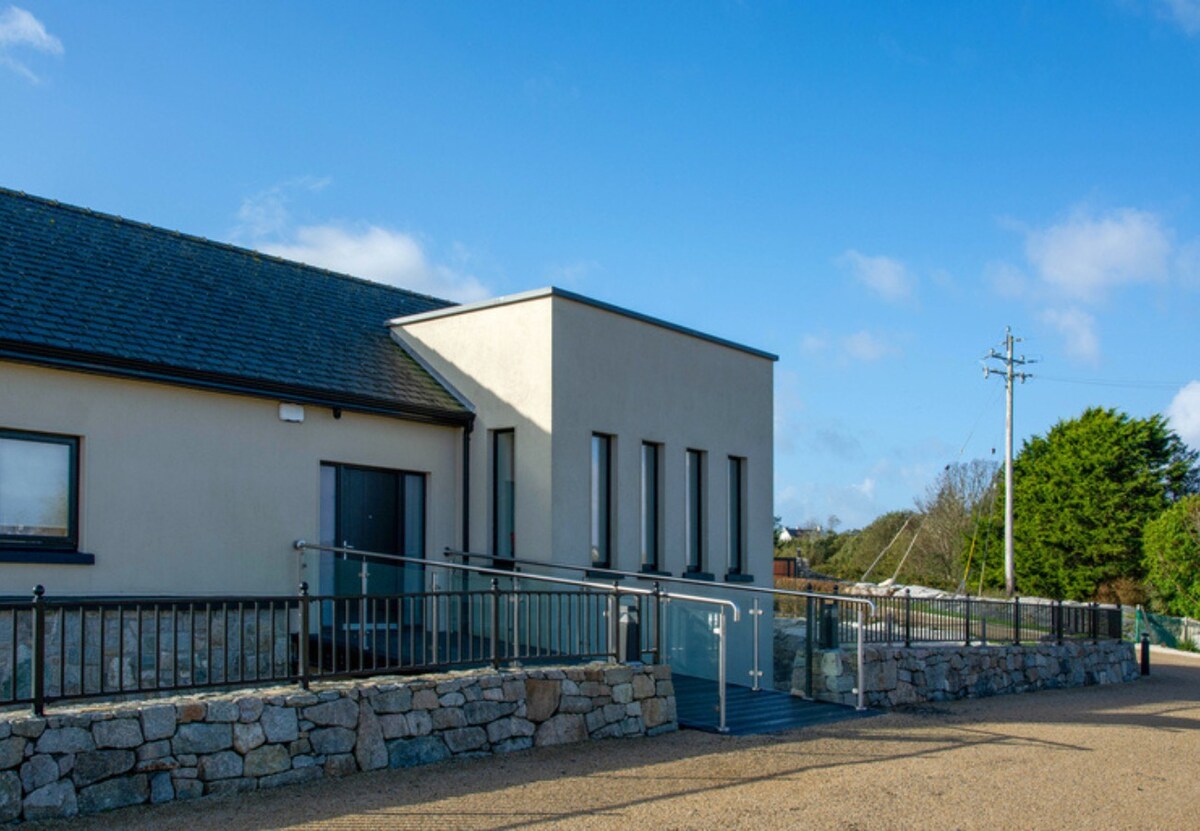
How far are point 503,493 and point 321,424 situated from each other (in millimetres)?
2671

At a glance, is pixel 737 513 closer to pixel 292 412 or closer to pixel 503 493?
pixel 503 493

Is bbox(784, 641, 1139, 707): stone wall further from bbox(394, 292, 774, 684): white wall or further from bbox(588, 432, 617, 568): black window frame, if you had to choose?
bbox(588, 432, 617, 568): black window frame

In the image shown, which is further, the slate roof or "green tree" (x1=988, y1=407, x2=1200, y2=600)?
"green tree" (x1=988, y1=407, x2=1200, y2=600)

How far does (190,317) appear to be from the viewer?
14000mm

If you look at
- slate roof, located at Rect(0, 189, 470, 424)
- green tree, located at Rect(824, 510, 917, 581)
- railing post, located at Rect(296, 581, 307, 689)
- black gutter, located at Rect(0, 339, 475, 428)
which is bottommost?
green tree, located at Rect(824, 510, 917, 581)

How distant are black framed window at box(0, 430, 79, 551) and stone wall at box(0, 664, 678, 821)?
12.5ft

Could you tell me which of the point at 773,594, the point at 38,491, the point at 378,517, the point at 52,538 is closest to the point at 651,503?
the point at 773,594

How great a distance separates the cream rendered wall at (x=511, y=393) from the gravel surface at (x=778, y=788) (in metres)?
4.38

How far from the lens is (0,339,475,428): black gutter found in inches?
453

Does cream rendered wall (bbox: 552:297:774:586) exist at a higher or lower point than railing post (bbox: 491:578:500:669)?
higher

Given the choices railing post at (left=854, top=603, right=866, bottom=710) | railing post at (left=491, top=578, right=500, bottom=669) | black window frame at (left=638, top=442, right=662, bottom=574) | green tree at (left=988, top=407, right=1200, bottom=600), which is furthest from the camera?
green tree at (left=988, top=407, right=1200, bottom=600)

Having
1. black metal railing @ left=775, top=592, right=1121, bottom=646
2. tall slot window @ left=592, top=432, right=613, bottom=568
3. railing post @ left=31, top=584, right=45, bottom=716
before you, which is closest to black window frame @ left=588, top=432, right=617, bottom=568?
tall slot window @ left=592, top=432, right=613, bottom=568

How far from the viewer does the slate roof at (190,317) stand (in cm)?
1226

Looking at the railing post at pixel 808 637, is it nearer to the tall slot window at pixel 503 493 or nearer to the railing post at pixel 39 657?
the tall slot window at pixel 503 493
